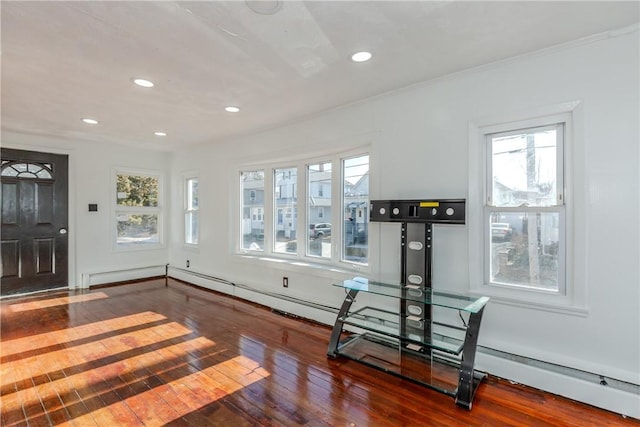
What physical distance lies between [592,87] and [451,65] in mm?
941

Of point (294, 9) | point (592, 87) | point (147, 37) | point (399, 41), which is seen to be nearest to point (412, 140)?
point (399, 41)

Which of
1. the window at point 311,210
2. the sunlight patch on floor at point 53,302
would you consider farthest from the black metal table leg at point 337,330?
the sunlight patch on floor at point 53,302

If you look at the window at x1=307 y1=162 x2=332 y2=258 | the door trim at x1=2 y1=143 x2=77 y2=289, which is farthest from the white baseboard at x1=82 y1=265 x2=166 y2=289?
the window at x1=307 y1=162 x2=332 y2=258

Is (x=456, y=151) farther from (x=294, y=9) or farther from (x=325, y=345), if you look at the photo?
(x=325, y=345)

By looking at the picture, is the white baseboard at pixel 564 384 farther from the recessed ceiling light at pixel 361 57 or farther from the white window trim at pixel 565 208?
the recessed ceiling light at pixel 361 57

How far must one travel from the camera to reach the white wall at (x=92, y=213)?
5.13 m

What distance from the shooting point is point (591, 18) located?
6.32 feet

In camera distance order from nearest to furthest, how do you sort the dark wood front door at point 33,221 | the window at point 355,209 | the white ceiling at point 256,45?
the white ceiling at point 256,45, the window at point 355,209, the dark wood front door at point 33,221

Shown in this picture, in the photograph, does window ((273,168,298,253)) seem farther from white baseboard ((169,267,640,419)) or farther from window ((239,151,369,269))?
white baseboard ((169,267,640,419))

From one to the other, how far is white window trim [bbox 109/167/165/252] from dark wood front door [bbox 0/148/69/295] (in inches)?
25.7

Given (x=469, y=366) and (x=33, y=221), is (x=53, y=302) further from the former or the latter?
(x=469, y=366)

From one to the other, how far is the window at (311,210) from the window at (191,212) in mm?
1355

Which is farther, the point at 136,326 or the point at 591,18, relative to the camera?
the point at 136,326

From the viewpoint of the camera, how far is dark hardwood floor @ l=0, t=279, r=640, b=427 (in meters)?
2.00
